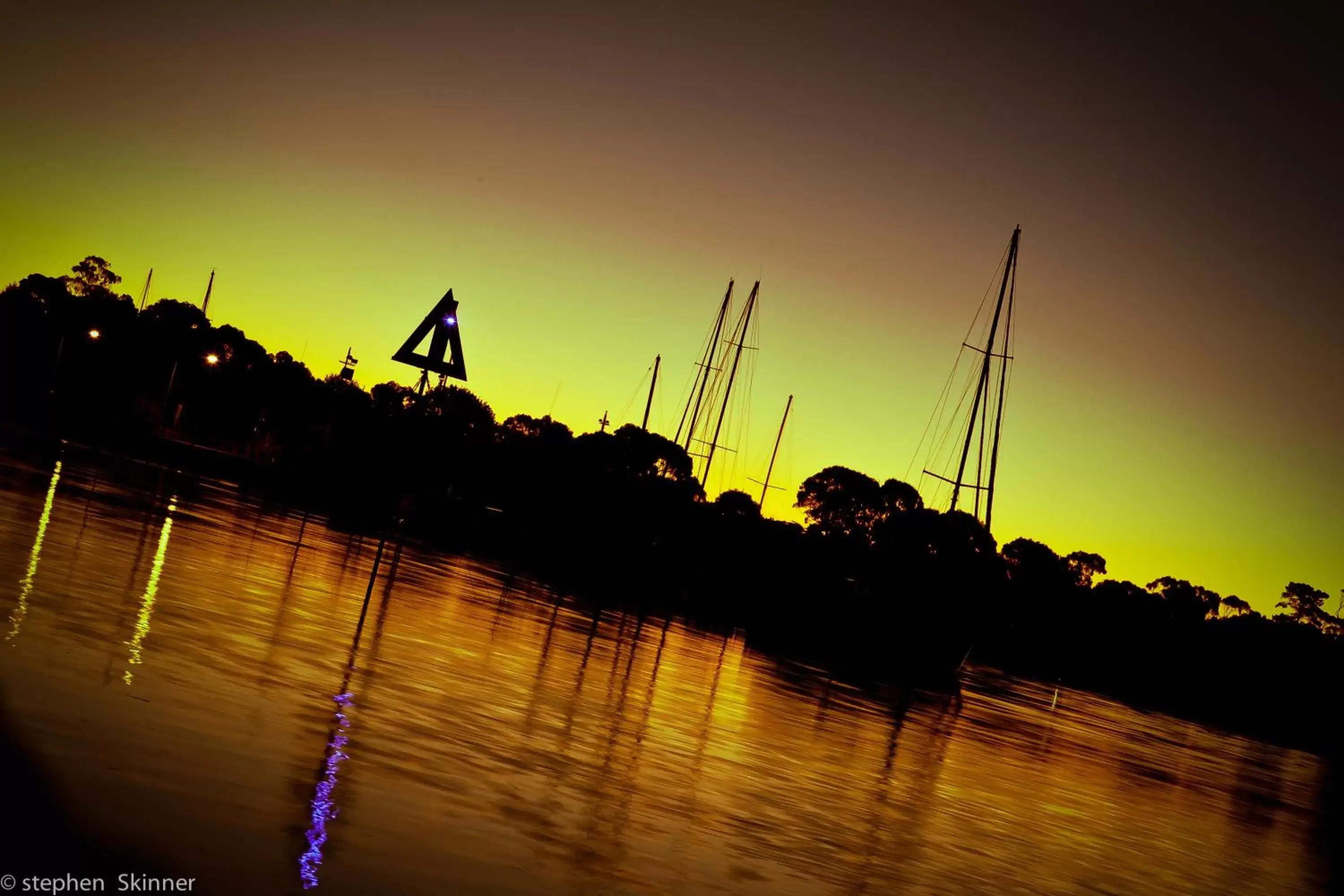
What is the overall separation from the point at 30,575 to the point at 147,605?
1442mm

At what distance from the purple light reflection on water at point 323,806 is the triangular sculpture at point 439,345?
8.13 meters

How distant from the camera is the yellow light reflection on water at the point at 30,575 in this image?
9812 mm

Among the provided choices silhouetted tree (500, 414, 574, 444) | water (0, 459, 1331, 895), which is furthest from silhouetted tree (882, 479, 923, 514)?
water (0, 459, 1331, 895)

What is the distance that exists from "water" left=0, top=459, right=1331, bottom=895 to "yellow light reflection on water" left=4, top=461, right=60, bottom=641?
2.9 inches

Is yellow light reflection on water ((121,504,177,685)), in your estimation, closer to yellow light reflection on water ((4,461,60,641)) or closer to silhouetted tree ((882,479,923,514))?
yellow light reflection on water ((4,461,60,641))

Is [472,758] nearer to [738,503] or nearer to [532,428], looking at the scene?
[738,503]

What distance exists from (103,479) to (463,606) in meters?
15.6

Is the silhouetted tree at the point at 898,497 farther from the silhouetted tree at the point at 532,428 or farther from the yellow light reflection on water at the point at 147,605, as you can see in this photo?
the yellow light reflection on water at the point at 147,605

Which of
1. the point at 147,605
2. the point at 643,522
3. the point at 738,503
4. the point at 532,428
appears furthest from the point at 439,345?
the point at 532,428

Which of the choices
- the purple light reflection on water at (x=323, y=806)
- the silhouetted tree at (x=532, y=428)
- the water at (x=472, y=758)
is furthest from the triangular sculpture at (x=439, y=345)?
the silhouetted tree at (x=532, y=428)

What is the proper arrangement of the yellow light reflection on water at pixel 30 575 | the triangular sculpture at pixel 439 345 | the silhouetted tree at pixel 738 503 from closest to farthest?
the yellow light reflection on water at pixel 30 575
the triangular sculpture at pixel 439 345
the silhouetted tree at pixel 738 503

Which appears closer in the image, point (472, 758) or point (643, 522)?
point (472, 758)

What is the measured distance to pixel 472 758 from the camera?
9648 millimetres

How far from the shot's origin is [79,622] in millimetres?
10625
